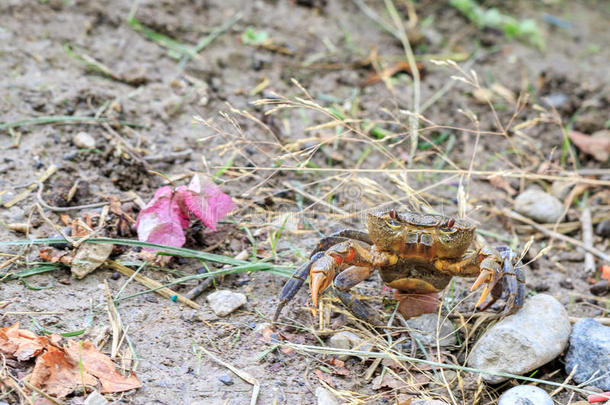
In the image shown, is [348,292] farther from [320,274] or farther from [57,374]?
[57,374]

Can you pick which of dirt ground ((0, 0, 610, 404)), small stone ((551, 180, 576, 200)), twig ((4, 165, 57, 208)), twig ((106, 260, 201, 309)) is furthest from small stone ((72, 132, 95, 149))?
small stone ((551, 180, 576, 200))

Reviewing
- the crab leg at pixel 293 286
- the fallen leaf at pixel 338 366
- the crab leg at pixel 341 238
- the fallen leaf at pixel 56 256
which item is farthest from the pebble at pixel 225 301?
the fallen leaf at pixel 56 256

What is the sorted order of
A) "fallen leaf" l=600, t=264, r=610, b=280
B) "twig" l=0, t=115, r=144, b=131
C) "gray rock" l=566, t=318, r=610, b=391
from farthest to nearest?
"twig" l=0, t=115, r=144, b=131 → "fallen leaf" l=600, t=264, r=610, b=280 → "gray rock" l=566, t=318, r=610, b=391

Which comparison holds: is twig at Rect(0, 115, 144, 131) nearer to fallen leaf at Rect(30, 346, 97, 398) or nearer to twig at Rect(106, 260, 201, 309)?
twig at Rect(106, 260, 201, 309)

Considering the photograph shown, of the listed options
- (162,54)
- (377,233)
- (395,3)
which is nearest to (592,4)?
(395,3)

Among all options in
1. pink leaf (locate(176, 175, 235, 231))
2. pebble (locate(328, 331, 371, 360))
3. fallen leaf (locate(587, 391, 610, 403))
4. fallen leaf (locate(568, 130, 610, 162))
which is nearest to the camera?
fallen leaf (locate(587, 391, 610, 403))

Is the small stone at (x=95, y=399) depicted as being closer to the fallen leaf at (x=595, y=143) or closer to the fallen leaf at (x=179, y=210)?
the fallen leaf at (x=179, y=210)

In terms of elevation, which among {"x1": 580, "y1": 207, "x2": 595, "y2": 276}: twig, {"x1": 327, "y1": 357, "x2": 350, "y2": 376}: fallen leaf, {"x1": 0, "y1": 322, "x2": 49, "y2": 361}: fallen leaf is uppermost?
{"x1": 0, "y1": 322, "x2": 49, "y2": 361}: fallen leaf
